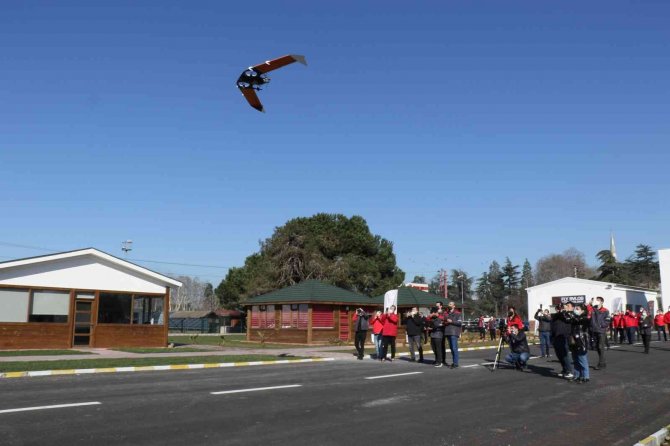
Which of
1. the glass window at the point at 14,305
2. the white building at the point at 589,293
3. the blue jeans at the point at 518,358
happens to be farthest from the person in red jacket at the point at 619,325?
the glass window at the point at 14,305

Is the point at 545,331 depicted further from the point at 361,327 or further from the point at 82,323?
the point at 82,323

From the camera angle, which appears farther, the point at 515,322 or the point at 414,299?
the point at 414,299

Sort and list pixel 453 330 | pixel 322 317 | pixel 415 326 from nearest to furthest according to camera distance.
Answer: pixel 453 330 → pixel 415 326 → pixel 322 317

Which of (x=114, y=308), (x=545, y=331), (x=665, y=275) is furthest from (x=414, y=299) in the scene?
(x=665, y=275)

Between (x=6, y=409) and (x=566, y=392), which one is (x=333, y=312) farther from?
(x=6, y=409)

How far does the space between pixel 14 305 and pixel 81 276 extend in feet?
9.43

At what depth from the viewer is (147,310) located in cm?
2762

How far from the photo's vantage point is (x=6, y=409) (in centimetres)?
838

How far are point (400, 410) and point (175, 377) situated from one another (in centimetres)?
670

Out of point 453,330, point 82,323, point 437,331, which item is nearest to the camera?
point 453,330

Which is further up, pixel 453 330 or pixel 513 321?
pixel 513 321

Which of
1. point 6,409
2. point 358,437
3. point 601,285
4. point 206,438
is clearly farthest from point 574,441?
point 601,285

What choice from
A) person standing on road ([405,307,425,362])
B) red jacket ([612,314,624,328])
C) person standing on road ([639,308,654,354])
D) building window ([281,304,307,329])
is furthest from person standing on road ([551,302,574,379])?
building window ([281,304,307,329])

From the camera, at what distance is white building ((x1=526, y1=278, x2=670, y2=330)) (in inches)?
1747
